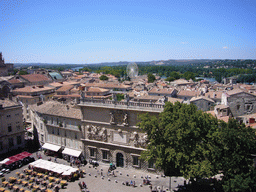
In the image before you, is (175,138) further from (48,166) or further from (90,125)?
(48,166)

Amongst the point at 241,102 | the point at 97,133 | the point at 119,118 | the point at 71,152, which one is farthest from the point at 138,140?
the point at 241,102

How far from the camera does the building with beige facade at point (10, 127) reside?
37562 millimetres

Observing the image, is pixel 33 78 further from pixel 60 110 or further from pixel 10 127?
pixel 60 110

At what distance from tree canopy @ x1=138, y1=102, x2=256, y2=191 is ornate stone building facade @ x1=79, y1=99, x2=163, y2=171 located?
4.63m

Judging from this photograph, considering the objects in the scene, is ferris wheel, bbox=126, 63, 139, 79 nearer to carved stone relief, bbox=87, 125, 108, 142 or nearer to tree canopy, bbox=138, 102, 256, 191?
carved stone relief, bbox=87, 125, 108, 142

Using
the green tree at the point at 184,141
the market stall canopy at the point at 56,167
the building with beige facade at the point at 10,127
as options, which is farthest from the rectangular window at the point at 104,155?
the building with beige facade at the point at 10,127

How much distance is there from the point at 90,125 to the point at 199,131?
689 inches

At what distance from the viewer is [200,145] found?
865 inches

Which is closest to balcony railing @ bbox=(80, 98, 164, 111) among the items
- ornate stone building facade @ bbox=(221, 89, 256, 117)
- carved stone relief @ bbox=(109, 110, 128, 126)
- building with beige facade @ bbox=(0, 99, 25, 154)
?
carved stone relief @ bbox=(109, 110, 128, 126)

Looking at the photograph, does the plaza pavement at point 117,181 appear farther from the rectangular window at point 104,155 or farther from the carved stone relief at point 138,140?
the carved stone relief at point 138,140

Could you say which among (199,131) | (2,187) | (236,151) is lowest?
(2,187)

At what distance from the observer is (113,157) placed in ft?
106

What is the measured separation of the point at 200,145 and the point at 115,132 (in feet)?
43.8

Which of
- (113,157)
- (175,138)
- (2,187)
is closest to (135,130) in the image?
(113,157)
